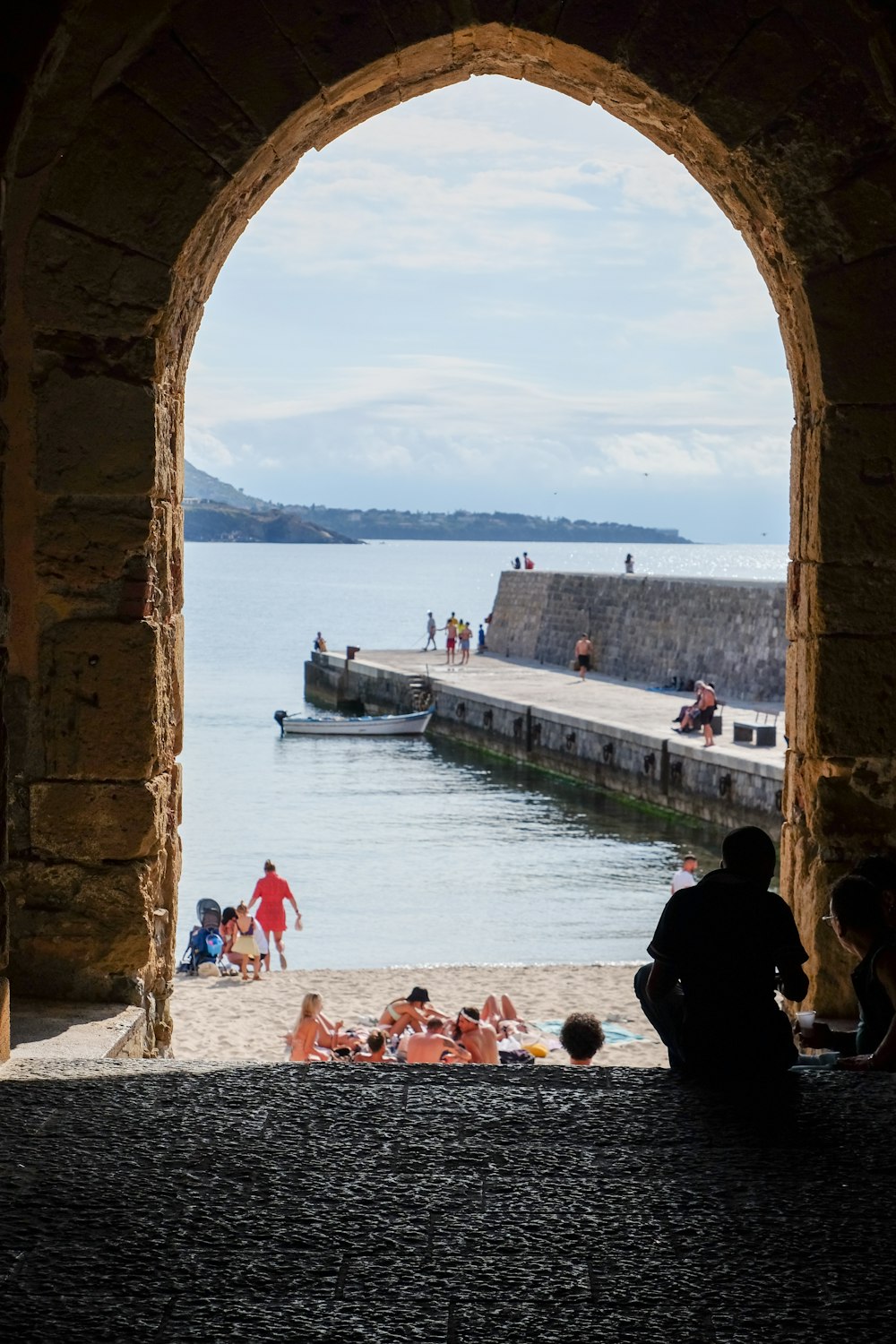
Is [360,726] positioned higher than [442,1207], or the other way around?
[442,1207]

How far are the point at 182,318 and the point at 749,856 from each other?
2384 millimetres

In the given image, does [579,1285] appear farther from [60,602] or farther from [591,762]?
[591,762]

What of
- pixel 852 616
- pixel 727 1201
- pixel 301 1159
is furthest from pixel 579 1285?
pixel 852 616

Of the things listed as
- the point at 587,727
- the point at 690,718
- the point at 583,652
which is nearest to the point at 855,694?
the point at 690,718

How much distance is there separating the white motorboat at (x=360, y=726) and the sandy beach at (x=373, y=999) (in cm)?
1859

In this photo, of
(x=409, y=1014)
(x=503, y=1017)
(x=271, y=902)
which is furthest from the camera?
(x=271, y=902)

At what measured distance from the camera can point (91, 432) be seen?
13.6 feet

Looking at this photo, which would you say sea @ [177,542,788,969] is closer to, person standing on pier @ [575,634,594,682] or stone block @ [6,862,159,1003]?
person standing on pier @ [575,634,594,682]

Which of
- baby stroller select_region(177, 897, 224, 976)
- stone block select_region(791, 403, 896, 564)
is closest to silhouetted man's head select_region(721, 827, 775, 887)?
stone block select_region(791, 403, 896, 564)

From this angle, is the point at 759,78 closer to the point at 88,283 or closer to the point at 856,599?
the point at 856,599

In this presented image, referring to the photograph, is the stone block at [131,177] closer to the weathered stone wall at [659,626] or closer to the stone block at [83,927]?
the stone block at [83,927]

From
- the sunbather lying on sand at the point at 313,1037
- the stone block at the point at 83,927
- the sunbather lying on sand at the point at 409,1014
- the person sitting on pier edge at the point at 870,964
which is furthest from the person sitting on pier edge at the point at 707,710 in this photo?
the person sitting on pier edge at the point at 870,964

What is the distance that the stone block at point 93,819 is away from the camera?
4207 mm

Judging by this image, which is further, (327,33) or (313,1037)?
(313,1037)
